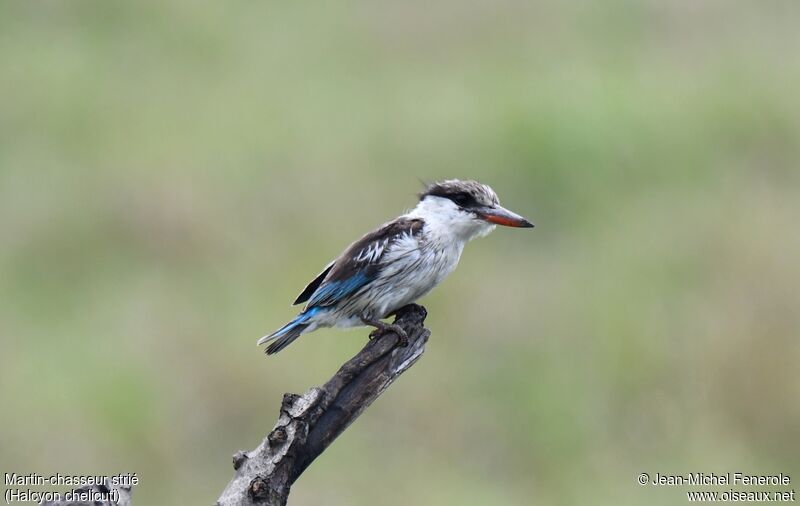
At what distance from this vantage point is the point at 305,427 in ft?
14.4

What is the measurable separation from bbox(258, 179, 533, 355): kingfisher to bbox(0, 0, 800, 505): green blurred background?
289cm

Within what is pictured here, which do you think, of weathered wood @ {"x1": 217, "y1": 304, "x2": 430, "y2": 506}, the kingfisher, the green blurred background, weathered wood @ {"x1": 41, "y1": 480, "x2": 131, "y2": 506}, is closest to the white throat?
the kingfisher

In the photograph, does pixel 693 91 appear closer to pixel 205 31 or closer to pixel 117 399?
pixel 205 31

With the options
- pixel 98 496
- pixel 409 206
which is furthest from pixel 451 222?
pixel 409 206

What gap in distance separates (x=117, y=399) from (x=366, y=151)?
395cm

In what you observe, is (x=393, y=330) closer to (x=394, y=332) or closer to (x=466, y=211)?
(x=394, y=332)

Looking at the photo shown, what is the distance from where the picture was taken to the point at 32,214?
10820 mm

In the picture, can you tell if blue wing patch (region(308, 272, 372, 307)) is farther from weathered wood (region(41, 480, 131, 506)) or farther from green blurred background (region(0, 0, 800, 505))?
green blurred background (region(0, 0, 800, 505))

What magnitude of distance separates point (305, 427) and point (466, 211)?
1874mm

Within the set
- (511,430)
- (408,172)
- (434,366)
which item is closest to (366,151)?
(408,172)

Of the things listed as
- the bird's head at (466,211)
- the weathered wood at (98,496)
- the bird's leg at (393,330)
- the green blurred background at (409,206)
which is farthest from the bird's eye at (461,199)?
the green blurred background at (409,206)

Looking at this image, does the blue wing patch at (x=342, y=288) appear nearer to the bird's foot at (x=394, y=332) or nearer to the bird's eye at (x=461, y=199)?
the bird's foot at (x=394, y=332)

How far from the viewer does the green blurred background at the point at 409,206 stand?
8.71 m

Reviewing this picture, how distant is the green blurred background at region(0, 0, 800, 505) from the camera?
28.6 feet
